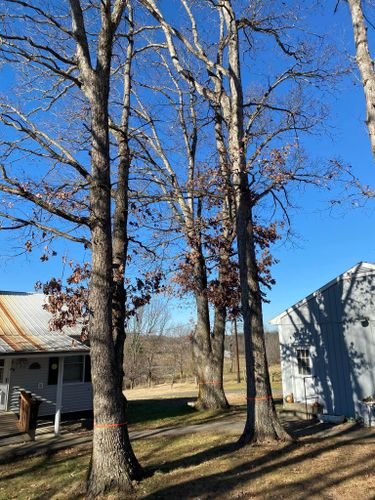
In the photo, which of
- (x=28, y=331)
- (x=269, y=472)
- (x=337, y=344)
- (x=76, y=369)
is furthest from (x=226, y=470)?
(x=76, y=369)

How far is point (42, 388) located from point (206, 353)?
620 cm

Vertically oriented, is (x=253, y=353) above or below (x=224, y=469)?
above

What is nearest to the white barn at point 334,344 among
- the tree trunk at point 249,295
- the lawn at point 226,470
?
the lawn at point 226,470

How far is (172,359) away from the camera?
168ft

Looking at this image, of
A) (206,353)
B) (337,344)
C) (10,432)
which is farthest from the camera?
(206,353)

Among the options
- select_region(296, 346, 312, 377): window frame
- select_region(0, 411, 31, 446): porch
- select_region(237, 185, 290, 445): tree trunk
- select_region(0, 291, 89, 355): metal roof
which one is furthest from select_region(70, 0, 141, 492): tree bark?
select_region(296, 346, 312, 377): window frame

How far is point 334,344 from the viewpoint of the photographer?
12.7 metres

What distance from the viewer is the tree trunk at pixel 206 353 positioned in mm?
15258

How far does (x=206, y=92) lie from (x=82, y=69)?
480 cm

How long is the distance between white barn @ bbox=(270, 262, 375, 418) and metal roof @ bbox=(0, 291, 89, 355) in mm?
7034

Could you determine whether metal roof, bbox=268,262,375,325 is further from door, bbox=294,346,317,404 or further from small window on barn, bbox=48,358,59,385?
small window on barn, bbox=48,358,59,385

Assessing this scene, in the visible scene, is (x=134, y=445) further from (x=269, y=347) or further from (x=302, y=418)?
(x=269, y=347)

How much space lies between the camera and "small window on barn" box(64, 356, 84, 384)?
15.7 m

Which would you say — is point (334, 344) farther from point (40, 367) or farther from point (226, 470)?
point (40, 367)
